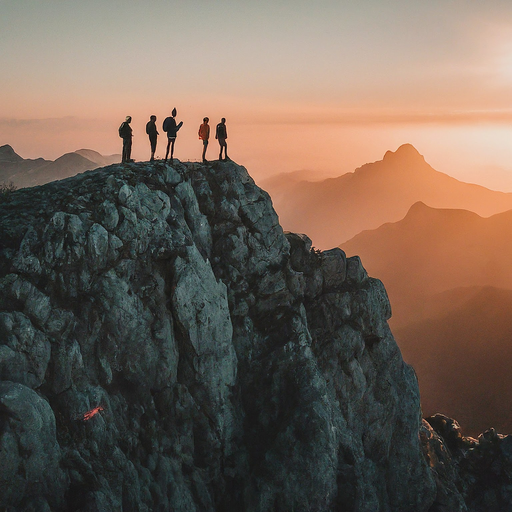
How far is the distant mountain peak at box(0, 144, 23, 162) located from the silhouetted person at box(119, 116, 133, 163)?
5390 inches

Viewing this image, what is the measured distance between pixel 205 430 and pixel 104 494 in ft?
29.4

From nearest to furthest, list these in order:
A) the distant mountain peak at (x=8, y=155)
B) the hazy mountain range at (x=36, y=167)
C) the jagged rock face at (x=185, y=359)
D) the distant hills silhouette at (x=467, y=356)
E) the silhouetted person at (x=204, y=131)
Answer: the jagged rock face at (x=185, y=359) < the silhouetted person at (x=204, y=131) < the distant hills silhouette at (x=467, y=356) < the hazy mountain range at (x=36, y=167) < the distant mountain peak at (x=8, y=155)

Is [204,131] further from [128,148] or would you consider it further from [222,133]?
[128,148]

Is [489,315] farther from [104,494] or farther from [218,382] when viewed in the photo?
[104,494]

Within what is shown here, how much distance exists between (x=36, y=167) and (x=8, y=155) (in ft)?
58.8

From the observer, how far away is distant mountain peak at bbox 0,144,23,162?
151 metres

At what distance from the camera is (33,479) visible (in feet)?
63.3

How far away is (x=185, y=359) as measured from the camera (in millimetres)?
29234

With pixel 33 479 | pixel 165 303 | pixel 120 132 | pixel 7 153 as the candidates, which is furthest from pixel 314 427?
pixel 7 153

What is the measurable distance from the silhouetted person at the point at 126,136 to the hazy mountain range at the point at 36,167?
10026 cm

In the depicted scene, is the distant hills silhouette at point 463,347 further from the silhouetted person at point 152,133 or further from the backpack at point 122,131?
the backpack at point 122,131

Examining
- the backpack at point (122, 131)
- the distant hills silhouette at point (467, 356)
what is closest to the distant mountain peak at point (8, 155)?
the backpack at point (122, 131)

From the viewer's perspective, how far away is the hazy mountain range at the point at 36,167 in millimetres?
129587

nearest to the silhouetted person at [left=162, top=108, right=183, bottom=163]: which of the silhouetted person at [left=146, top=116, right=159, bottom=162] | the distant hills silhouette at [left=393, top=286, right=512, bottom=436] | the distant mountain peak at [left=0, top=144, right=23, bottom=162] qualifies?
the silhouetted person at [left=146, top=116, right=159, bottom=162]
